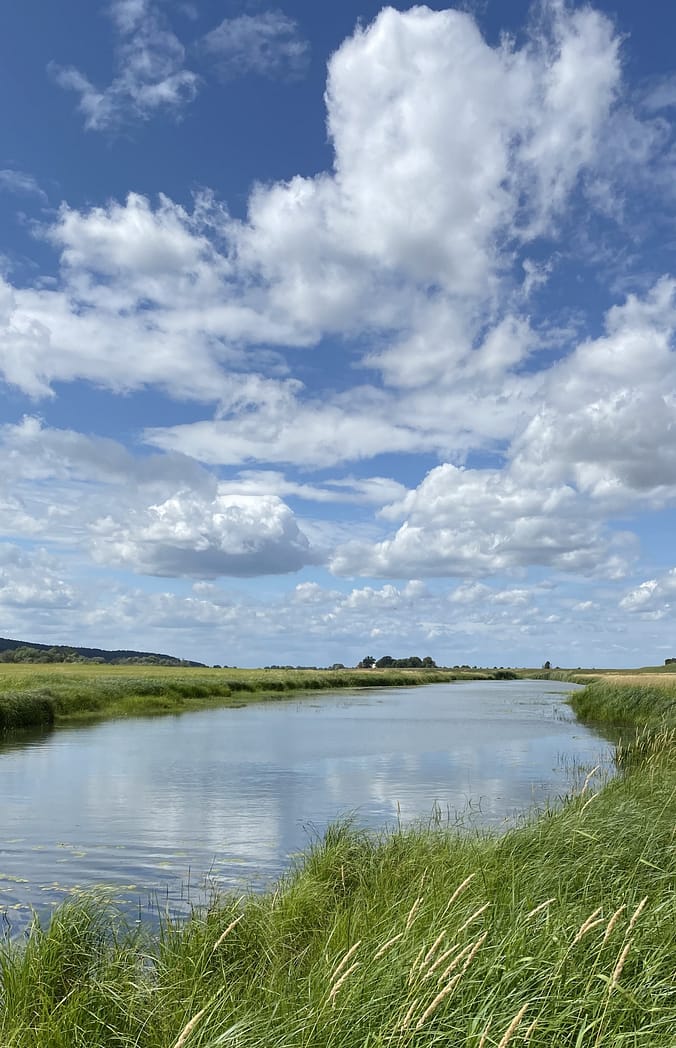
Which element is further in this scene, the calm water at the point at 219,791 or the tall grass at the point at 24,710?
the tall grass at the point at 24,710

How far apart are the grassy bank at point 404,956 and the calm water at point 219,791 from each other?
1.78 metres

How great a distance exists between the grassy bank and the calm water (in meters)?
1.78

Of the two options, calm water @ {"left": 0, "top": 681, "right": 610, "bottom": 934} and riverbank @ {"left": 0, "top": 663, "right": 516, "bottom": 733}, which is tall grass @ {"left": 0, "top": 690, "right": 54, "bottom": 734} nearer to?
riverbank @ {"left": 0, "top": 663, "right": 516, "bottom": 733}

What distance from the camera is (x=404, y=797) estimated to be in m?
18.7

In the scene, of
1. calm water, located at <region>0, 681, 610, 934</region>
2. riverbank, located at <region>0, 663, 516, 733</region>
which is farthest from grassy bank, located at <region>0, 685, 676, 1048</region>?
riverbank, located at <region>0, 663, 516, 733</region>

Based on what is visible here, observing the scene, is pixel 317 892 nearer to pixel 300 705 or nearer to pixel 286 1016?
pixel 286 1016

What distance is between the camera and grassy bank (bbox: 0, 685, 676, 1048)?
4656mm

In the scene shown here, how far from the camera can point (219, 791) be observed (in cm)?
2031

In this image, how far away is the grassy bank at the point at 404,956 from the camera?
4.66 metres

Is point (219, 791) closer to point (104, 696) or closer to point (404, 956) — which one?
point (404, 956)

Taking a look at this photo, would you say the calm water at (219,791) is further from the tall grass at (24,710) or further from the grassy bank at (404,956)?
the tall grass at (24,710)

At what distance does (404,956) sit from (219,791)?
15.9m

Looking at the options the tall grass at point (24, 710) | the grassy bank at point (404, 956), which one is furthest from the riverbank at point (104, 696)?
the grassy bank at point (404, 956)

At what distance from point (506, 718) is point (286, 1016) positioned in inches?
1731
